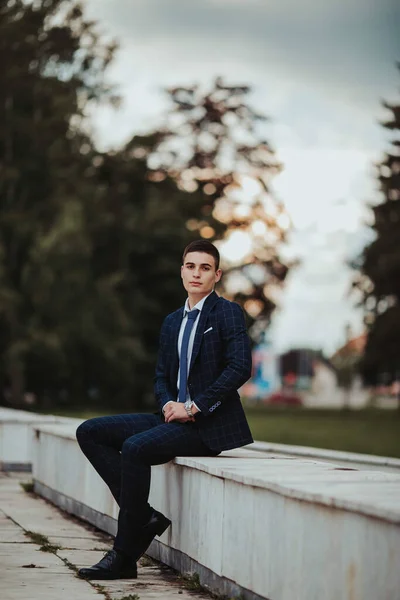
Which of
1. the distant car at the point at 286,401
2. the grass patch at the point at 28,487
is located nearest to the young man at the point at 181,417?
the grass patch at the point at 28,487

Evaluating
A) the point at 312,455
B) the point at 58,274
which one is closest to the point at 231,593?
the point at 312,455

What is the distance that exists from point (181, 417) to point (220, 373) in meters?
0.36

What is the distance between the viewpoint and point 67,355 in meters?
46.7

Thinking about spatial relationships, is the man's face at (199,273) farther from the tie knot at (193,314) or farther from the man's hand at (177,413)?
the man's hand at (177,413)

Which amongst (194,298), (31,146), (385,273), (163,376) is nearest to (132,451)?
(163,376)

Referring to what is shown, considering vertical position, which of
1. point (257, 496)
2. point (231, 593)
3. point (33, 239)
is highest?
point (33, 239)

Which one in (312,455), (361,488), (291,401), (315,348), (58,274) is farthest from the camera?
(315,348)

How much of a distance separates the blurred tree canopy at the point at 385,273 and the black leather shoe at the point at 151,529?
55.3m

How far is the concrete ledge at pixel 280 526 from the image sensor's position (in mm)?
4680

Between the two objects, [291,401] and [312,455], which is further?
[291,401]

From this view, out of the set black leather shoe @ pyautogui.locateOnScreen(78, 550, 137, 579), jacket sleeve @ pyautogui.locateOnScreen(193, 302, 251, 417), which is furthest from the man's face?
black leather shoe @ pyautogui.locateOnScreen(78, 550, 137, 579)

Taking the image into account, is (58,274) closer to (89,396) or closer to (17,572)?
(89,396)

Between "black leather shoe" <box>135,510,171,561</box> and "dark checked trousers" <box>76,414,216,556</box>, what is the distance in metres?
0.03

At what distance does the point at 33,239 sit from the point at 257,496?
39371 mm
